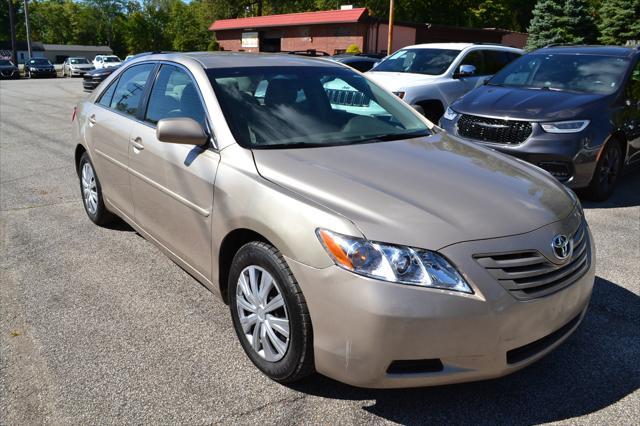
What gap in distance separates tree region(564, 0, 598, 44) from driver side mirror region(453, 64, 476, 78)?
88.9ft

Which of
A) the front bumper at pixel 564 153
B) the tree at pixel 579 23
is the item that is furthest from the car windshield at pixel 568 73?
the tree at pixel 579 23

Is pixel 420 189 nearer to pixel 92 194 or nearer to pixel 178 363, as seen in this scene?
pixel 178 363

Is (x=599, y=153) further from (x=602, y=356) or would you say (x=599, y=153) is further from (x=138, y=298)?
(x=138, y=298)

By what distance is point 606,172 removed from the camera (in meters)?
6.50

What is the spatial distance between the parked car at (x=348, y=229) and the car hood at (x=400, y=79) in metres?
5.18

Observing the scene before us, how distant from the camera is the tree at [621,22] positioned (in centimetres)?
3306

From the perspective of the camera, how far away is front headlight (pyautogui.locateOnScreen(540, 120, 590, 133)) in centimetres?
612

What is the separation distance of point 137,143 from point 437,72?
23.2ft

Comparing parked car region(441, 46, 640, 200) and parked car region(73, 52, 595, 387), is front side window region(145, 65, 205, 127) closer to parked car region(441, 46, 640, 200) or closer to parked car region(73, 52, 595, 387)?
parked car region(73, 52, 595, 387)

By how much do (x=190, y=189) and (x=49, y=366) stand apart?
1237 millimetres

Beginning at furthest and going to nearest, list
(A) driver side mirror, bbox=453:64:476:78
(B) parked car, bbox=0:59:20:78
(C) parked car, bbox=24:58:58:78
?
(C) parked car, bbox=24:58:58:78
(B) parked car, bbox=0:59:20:78
(A) driver side mirror, bbox=453:64:476:78

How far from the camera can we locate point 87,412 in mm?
2682

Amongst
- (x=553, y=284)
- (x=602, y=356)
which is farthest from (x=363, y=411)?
(x=602, y=356)

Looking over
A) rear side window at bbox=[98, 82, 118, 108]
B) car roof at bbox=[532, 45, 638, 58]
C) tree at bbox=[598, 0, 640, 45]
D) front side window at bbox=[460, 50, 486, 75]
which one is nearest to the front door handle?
rear side window at bbox=[98, 82, 118, 108]
